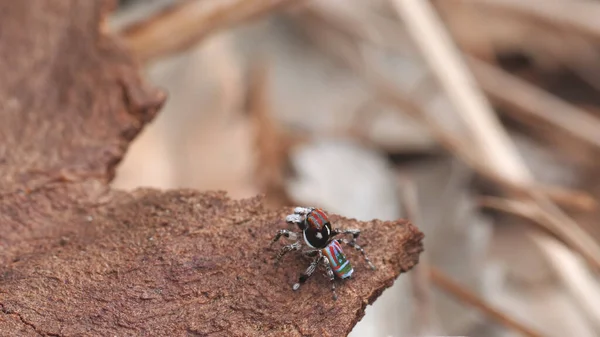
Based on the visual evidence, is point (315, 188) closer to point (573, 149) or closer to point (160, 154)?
point (160, 154)

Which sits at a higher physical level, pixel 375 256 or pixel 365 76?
pixel 365 76

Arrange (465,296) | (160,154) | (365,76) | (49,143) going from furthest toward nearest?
1. (365,76)
2. (160,154)
3. (465,296)
4. (49,143)

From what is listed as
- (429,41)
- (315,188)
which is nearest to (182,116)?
(315,188)

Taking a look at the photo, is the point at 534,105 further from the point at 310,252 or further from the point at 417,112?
the point at 310,252

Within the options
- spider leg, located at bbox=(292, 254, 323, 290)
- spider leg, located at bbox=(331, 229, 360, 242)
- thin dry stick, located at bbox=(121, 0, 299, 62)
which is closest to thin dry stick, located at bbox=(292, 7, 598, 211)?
thin dry stick, located at bbox=(121, 0, 299, 62)

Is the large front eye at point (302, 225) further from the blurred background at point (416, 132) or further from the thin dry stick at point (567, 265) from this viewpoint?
the thin dry stick at point (567, 265)

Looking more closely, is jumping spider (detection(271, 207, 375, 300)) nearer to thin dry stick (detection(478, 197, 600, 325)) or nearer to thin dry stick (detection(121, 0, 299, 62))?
thin dry stick (detection(478, 197, 600, 325))
